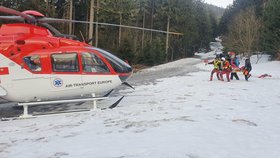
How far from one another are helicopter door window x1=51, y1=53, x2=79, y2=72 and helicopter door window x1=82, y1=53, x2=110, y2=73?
0.28 meters

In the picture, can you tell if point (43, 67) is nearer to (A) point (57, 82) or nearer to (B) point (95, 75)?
(A) point (57, 82)

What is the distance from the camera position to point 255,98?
40.5ft

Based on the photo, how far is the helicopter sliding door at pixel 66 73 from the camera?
1097 centimetres

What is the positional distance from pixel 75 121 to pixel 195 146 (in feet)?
13.9

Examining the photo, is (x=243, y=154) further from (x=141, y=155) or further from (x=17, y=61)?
(x=17, y=61)

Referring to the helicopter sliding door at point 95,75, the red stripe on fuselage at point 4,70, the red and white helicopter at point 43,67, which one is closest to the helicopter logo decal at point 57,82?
the red and white helicopter at point 43,67

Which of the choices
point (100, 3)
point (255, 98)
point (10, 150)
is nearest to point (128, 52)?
point (100, 3)

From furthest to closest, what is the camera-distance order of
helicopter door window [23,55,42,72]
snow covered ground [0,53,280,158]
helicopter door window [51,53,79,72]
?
1. helicopter door window [51,53,79,72]
2. helicopter door window [23,55,42,72]
3. snow covered ground [0,53,280,158]

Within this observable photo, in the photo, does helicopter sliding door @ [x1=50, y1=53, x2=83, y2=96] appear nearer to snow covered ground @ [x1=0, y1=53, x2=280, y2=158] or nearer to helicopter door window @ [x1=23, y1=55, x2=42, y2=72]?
helicopter door window @ [x1=23, y1=55, x2=42, y2=72]

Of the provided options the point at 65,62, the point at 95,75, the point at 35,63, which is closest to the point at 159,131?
the point at 95,75

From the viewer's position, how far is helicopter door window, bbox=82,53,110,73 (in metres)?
11.3

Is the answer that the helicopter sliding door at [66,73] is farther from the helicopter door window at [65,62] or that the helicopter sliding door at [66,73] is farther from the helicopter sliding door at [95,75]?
the helicopter sliding door at [95,75]

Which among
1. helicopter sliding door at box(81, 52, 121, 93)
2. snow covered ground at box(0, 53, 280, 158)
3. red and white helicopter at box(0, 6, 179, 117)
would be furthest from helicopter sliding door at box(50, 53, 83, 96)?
snow covered ground at box(0, 53, 280, 158)

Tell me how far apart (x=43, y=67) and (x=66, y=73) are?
2.45ft
